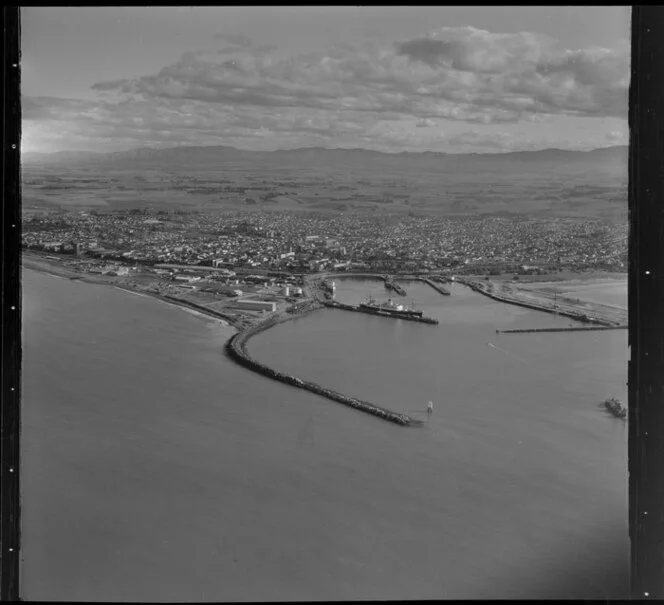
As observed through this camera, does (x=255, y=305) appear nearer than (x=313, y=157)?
No

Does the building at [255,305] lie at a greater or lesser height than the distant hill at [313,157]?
lesser

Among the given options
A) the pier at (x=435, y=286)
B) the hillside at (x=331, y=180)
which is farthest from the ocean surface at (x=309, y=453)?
the hillside at (x=331, y=180)

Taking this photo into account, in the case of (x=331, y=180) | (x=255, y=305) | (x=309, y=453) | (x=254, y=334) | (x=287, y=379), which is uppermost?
(x=331, y=180)

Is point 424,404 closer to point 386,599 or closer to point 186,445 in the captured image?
point 386,599

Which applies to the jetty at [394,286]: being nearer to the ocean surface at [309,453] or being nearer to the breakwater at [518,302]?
the ocean surface at [309,453]

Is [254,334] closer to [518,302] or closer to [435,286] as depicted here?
[435,286]

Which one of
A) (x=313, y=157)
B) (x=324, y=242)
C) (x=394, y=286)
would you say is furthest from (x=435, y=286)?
(x=313, y=157)
